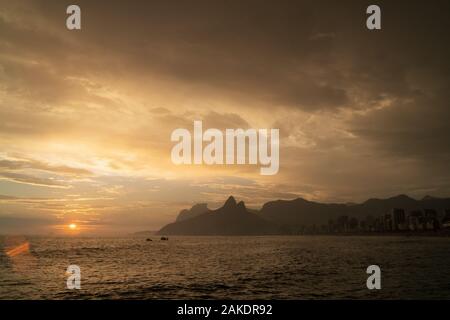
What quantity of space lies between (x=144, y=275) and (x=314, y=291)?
32119mm

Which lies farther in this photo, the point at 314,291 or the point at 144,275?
the point at 144,275

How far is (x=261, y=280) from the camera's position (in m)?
55.6

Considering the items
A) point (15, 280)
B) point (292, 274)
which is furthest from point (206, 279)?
point (15, 280)
